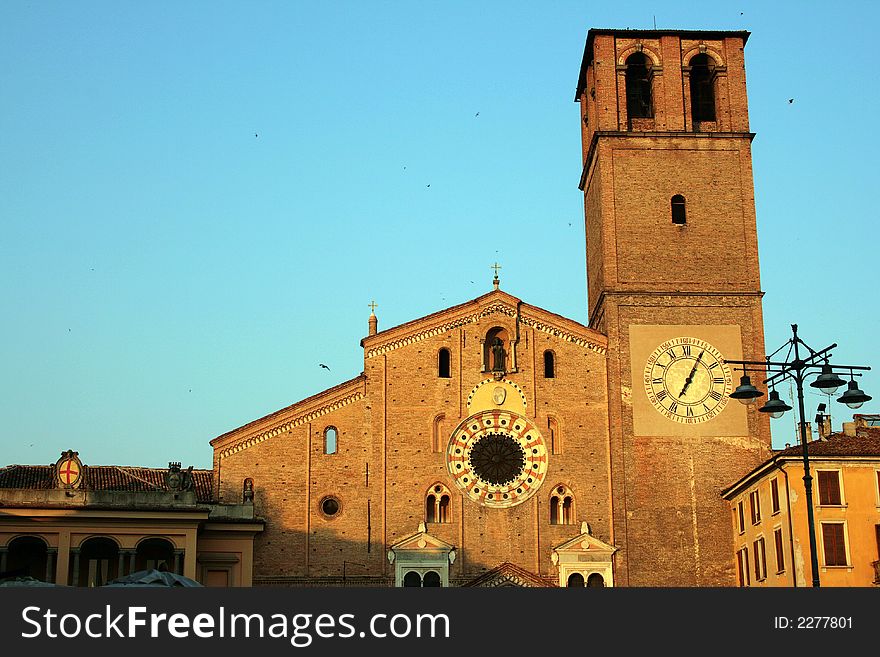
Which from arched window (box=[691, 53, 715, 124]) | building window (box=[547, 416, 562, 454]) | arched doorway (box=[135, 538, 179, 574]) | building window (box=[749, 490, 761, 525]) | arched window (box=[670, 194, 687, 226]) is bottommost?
arched doorway (box=[135, 538, 179, 574])

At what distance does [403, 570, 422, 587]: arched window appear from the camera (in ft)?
145

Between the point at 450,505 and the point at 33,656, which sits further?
the point at 450,505

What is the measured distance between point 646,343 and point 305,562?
12814 mm

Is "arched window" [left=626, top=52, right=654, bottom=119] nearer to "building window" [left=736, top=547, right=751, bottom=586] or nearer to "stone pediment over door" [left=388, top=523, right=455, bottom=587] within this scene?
"building window" [left=736, top=547, right=751, bottom=586]

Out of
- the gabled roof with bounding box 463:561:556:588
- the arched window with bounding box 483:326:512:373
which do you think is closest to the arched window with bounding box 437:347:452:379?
the arched window with bounding box 483:326:512:373

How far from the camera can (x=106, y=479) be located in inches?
1799

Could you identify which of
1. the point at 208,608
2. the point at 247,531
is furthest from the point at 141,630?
the point at 247,531

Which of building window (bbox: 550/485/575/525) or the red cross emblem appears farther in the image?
building window (bbox: 550/485/575/525)

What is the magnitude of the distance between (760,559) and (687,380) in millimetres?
6302

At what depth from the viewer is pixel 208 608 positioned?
1803 centimetres

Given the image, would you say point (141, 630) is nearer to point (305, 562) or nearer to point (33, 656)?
point (33, 656)

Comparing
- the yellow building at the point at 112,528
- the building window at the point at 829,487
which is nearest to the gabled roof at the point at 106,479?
the yellow building at the point at 112,528

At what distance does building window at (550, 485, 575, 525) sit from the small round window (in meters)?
6.66

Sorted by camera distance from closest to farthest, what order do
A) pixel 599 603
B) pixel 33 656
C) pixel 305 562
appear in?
1. pixel 33 656
2. pixel 599 603
3. pixel 305 562
